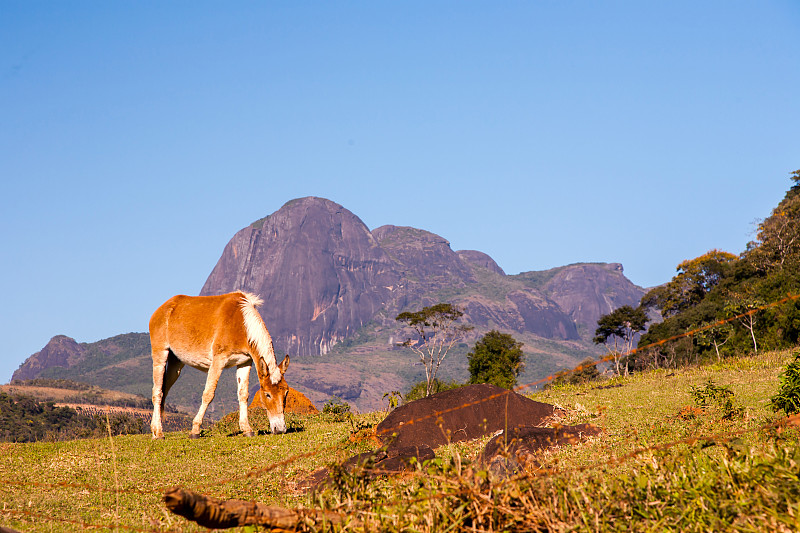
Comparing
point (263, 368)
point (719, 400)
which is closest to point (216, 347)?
point (263, 368)

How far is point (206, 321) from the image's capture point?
1772 cm

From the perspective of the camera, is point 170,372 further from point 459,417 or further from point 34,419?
point 34,419

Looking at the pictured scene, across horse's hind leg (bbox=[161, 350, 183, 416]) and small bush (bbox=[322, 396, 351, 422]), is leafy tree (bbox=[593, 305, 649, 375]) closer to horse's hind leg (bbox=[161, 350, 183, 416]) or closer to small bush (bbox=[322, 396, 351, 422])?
small bush (bbox=[322, 396, 351, 422])

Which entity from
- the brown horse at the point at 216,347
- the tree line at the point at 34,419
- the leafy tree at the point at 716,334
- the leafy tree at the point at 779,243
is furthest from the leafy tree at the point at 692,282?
the brown horse at the point at 216,347

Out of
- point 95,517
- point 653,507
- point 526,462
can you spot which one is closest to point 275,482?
point 95,517

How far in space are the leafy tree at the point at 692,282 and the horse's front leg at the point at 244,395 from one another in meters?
82.0

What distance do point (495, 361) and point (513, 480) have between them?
54931mm

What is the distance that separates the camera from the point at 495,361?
59.7m

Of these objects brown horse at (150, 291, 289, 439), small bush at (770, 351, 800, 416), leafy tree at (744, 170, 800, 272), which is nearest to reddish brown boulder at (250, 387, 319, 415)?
brown horse at (150, 291, 289, 439)

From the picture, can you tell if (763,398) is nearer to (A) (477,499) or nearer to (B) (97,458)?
(A) (477,499)

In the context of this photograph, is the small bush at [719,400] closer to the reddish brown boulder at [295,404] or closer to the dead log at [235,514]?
the dead log at [235,514]

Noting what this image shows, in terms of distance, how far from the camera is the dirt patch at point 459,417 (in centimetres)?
1411

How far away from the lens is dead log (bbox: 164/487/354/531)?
16.8 feet

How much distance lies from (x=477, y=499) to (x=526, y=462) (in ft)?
9.24
